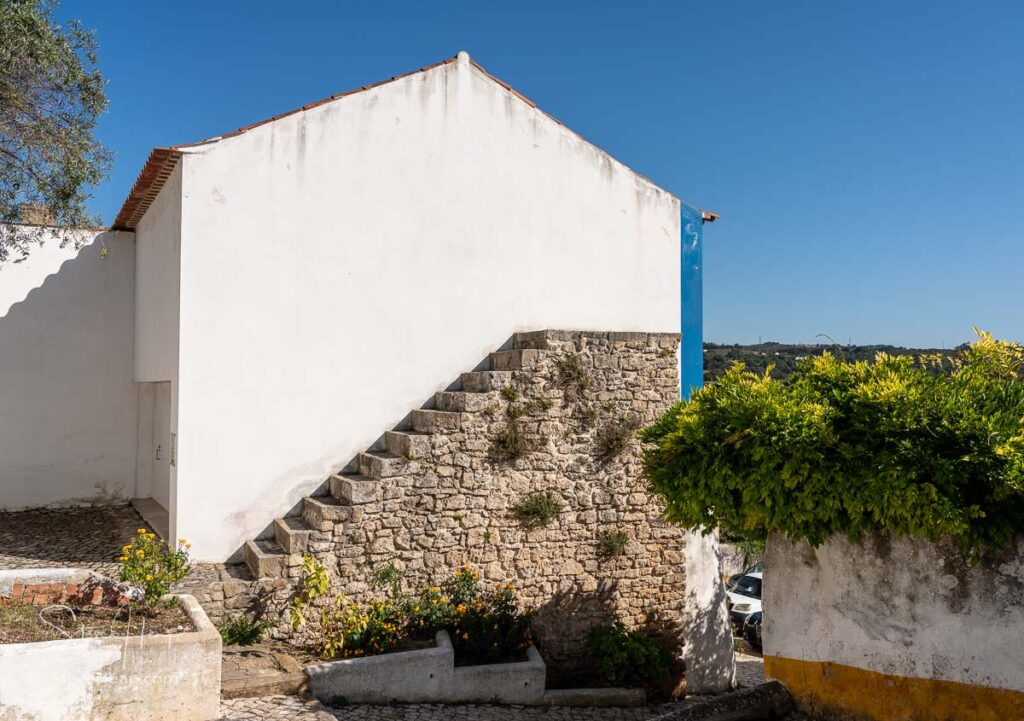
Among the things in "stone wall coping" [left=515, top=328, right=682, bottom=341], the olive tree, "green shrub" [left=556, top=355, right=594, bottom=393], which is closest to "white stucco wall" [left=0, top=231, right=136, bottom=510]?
the olive tree

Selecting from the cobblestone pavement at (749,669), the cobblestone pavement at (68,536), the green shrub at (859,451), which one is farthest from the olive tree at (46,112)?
the cobblestone pavement at (749,669)

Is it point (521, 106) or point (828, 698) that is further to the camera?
point (521, 106)

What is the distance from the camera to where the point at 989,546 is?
474cm

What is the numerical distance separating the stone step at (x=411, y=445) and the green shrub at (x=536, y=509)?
54.2 inches

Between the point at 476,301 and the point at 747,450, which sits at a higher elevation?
the point at 476,301

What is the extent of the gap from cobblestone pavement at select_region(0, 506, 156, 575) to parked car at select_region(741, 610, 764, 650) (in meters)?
11.9

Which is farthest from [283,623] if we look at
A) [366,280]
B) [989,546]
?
[989,546]

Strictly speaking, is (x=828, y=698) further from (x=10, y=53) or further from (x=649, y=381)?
(x=10, y=53)

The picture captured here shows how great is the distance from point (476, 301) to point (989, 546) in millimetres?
6520

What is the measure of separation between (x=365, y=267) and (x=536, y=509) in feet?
11.8

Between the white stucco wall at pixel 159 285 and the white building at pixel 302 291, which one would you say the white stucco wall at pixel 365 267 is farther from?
the white stucco wall at pixel 159 285

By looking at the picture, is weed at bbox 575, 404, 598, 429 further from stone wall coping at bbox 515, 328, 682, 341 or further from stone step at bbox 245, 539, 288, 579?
stone step at bbox 245, 539, 288, 579

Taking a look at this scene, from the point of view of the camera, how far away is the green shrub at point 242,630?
7.61 meters

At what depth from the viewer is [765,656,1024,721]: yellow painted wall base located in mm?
4633
